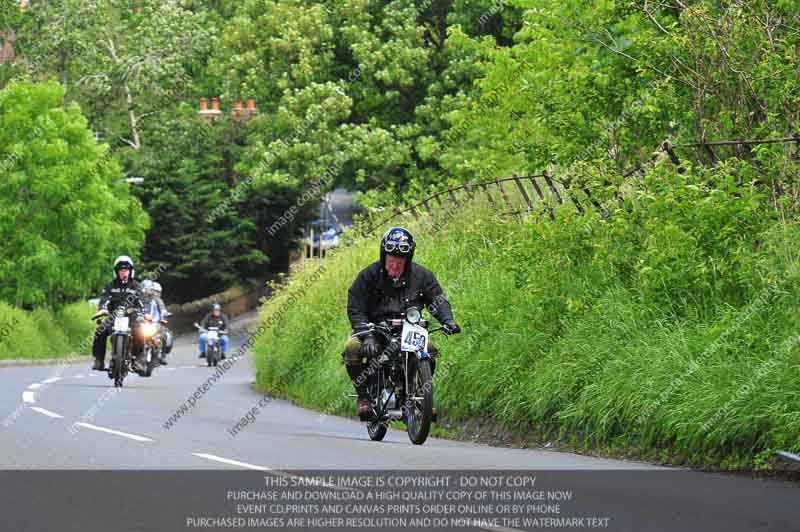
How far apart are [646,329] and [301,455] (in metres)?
3.93

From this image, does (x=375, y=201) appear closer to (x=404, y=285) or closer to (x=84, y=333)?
(x=84, y=333)

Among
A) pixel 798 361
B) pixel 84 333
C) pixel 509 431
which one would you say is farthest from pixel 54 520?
pixel 84 333

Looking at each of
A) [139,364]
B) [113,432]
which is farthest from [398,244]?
[139,364]

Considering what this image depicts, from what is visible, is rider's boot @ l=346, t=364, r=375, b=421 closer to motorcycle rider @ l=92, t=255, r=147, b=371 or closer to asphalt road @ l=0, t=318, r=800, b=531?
asphalt road @ l=0, t=318, r=800, b=531

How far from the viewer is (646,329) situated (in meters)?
16.3

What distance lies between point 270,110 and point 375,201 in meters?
8.72

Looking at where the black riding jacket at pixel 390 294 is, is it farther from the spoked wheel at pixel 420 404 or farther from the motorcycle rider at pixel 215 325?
the motorcycle rider at pixel 215 325

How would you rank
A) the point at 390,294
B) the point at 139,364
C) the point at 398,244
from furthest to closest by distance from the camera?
the point at 139,364 < the point at 390,294 < the point at 398,244

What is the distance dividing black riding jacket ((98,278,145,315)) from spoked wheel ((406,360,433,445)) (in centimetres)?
1270

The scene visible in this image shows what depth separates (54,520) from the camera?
975 cm

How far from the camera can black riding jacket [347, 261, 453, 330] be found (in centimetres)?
1539

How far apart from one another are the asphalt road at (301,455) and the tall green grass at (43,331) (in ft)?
93.8

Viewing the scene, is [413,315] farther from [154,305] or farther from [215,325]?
[215,325]

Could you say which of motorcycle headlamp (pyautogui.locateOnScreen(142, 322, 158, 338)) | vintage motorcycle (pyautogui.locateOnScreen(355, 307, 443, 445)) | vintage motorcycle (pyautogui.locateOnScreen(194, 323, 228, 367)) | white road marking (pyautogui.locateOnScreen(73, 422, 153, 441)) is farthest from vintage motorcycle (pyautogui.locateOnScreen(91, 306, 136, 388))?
vintage motorcycle (pyautogui.locateOnScreen(194, 323, 228, 367))
